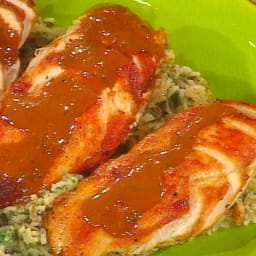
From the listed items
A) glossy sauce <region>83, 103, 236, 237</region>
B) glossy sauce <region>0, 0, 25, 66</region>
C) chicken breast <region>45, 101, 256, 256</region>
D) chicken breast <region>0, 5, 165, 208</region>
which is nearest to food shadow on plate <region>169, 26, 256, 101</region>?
chicken breast <region>0, 5, 165, 208</region>

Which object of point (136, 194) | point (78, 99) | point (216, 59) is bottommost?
point (136, 194)

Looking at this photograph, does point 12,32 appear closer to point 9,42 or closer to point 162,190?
point 9,42

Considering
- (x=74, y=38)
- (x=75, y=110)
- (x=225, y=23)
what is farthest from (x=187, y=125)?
(x=225, y=23)

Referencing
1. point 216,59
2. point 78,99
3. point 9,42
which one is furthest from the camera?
point 216,59

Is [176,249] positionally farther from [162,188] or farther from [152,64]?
[152,64]

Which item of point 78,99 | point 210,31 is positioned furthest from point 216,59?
point 78,99

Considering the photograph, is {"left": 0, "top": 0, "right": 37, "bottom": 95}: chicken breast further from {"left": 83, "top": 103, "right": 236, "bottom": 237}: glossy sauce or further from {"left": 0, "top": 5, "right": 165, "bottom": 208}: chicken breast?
{"left": 83, "top": 103, "right": 236, "bottom": 237}: glossy sauce
